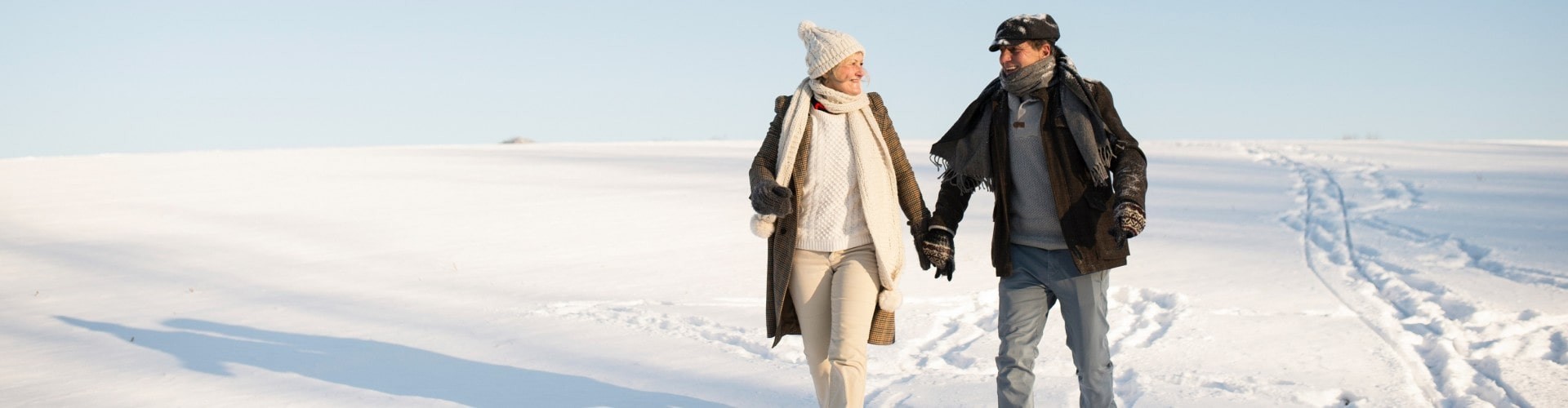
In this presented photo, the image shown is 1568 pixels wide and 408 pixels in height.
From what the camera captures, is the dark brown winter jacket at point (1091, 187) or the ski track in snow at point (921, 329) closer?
the dark brown winter jacket at point (1091, 187)

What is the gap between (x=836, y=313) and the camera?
4434 millimetres

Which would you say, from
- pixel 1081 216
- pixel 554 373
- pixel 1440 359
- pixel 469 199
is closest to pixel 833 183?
pixel 1081 216

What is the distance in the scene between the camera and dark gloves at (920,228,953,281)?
4.34 m

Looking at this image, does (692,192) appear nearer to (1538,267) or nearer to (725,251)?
(725,251)

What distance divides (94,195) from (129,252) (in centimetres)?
436

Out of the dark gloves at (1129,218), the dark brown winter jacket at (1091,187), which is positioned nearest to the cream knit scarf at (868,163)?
the dark brown winter jacket at (1091,187)

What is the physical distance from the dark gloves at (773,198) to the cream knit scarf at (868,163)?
0.15 m

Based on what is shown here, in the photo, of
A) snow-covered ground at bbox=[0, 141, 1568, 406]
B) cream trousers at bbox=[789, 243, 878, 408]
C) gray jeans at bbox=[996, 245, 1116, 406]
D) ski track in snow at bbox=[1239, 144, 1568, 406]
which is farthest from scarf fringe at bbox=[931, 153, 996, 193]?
ski track in snow at bbox=[1239, 144, 1568, 406]

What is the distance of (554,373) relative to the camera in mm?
6168

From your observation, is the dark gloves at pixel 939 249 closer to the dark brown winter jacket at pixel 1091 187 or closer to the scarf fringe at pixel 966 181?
the scarf fringe at pixel 966 181

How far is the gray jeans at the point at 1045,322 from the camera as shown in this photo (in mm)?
4207

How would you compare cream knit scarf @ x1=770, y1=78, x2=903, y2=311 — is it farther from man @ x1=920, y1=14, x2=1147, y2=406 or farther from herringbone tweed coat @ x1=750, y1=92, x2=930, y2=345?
man @ x1=920, y1=14, x2=1147, y2=406

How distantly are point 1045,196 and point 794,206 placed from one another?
2.91 ft

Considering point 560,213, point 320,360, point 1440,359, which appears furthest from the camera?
point 560,213
